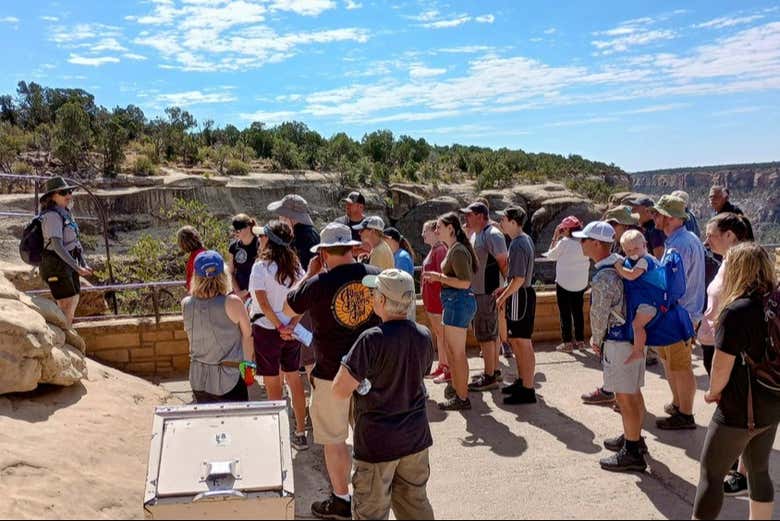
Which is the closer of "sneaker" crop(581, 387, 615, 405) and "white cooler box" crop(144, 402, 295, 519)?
"white cooler box" crop(144, 402, 295, 519)

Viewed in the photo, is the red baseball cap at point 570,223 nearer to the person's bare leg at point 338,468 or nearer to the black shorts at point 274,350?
the black shorts at point 274,350

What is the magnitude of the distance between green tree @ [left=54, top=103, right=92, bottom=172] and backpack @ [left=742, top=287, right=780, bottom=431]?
32450mm

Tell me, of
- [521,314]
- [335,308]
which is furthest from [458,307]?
[335,308]

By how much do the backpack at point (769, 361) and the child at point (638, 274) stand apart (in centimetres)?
113

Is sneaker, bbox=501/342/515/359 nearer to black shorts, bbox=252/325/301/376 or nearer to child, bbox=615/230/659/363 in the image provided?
child, bbox=615/230/659/363

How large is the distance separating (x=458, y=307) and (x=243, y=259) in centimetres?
198

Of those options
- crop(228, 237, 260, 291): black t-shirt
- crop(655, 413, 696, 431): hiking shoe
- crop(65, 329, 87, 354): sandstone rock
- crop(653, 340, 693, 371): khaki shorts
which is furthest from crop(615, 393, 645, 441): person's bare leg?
crop(65, 329, 87, 354): sandstone rock

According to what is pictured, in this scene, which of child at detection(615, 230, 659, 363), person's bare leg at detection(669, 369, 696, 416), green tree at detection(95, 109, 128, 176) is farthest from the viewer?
green tree at detection(95, 109, 128, 176)

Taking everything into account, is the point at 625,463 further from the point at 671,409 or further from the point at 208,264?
the point at 208,264

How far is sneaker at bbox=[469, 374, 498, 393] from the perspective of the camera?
6164 millimetres

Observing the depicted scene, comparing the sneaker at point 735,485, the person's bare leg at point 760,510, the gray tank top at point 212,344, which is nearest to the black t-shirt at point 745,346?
the person's bare leg at point 760,510

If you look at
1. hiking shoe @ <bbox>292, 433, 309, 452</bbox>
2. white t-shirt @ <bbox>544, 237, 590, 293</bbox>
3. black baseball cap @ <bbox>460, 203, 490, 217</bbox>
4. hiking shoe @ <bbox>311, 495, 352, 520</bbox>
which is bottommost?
hiking shoe @ <bbox>292, 433, 309, 452</bbox>

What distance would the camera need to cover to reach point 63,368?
217 inches

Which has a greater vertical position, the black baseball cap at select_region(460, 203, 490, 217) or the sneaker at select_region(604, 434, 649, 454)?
the black baseball cap at select_region(460, 203, 490, 217)
